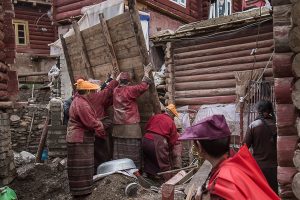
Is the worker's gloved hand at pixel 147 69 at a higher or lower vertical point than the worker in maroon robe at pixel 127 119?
higher

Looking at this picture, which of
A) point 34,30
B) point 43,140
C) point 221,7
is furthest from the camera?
point 34,30

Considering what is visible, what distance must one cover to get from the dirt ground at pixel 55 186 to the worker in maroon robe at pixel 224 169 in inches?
140

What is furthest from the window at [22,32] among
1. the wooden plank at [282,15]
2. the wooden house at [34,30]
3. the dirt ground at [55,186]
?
the wooden plank at [282,15]

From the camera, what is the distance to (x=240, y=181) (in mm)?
2172

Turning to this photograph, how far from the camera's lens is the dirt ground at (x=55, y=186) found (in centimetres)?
612

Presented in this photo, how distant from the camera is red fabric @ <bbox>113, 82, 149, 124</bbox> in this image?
259 inches

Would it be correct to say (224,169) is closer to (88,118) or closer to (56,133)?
(88,118)

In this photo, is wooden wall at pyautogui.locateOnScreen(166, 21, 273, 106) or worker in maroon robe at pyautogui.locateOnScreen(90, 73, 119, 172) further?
wooden wall at pyautogui.locateOnScreen(166, 21, 273, 106)

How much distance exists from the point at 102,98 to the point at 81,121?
0.71 m

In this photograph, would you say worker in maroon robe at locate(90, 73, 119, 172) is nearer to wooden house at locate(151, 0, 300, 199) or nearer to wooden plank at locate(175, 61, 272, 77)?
wooden house at locate(151, 0, 300, 199)

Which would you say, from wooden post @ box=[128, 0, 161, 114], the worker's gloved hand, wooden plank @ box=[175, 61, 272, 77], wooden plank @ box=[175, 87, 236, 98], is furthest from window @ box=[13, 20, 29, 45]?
the worker's gloved hand

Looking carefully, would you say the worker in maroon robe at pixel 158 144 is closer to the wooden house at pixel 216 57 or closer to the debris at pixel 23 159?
the wooden house at pixel 216 57

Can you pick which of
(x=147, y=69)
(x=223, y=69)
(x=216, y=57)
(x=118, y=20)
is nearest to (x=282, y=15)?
(x=147, y=69)

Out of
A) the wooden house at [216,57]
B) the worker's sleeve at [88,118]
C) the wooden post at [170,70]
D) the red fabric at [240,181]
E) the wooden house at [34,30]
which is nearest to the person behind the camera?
the red fabric at [240,181]
